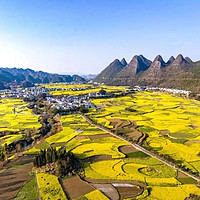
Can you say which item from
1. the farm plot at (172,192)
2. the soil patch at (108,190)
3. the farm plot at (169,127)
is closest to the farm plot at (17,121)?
the farm plot at (169,127)

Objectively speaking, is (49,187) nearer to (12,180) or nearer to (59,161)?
(59,161)

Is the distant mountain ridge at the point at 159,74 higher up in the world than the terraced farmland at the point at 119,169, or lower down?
higher up

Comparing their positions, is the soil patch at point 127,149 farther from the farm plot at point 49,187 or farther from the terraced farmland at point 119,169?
the farm plot at point 49,187

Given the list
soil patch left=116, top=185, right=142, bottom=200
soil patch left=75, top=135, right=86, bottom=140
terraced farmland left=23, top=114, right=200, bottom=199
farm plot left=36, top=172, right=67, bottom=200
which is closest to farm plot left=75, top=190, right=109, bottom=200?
terraced farmland left=23, top=114, right=200, bottom=199

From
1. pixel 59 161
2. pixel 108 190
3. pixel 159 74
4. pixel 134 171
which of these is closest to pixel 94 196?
pixel 108 190

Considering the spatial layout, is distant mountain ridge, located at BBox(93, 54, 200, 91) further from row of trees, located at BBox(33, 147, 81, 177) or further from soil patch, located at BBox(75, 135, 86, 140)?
row of trees, located at BBox(33, 147, 81, 177)

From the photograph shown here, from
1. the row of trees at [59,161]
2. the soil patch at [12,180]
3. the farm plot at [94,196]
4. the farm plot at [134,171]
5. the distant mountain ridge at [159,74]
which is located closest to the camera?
the farm plot at [94,196]
